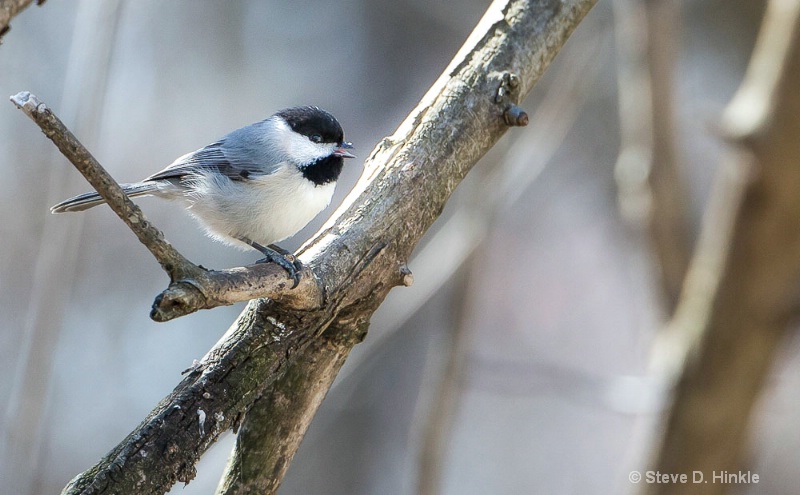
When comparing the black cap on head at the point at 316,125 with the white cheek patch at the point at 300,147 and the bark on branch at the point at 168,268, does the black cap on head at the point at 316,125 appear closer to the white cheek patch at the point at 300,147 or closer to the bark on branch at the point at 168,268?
the white cheek patch at the point at 300,147

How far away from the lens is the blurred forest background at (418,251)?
5.12 meters

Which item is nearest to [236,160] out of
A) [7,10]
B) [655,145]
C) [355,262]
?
[355,262]

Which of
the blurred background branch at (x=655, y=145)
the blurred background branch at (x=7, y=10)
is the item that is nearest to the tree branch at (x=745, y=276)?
the blurred background branch at (x=655, y=145)

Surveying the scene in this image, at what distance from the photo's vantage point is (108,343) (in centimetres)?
532

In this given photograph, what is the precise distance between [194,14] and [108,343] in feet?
8.76

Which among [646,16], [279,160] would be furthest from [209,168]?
[646,16]

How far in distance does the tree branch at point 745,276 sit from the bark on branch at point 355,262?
98 centimetres

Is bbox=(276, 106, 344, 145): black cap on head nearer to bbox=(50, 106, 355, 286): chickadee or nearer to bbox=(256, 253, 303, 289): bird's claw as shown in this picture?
bbox=(50, 106, 355, 286): chickadee

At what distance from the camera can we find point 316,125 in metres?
2.59

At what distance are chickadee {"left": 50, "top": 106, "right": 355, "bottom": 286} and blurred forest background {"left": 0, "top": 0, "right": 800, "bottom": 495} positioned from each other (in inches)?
82.6

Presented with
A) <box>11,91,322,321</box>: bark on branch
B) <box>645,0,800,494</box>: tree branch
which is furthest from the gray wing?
<box>645,0,800,494</box>: tree branch

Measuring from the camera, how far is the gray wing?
2488 mm

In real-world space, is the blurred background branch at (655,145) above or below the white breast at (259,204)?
above

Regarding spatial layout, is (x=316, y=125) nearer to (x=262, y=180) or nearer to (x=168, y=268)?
(x=262, y=180)
